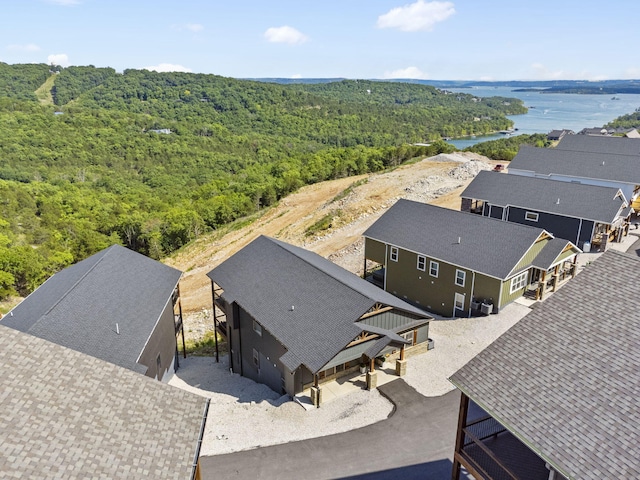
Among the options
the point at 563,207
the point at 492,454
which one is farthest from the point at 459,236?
the point at 492,454

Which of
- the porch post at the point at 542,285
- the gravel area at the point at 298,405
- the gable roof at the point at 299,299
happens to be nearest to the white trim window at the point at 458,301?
the gravel area at the point at 298,405

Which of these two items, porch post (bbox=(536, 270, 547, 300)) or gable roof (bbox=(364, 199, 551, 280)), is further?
porch post (bbox=(536, 270, 547, 300))

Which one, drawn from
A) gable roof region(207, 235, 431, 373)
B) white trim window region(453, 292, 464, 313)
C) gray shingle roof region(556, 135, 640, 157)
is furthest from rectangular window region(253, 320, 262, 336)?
gray shingle roof region(556, 135, 640, 157)

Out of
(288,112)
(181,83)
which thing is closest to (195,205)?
(288,112)

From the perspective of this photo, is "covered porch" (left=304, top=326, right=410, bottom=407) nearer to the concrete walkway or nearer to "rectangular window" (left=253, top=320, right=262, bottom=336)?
the concrete walkway

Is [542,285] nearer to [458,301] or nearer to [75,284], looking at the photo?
[458,301]

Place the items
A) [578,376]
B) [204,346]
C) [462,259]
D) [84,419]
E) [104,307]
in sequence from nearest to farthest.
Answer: [578,376], [84,419], [104,307], [462,259], [204,346]

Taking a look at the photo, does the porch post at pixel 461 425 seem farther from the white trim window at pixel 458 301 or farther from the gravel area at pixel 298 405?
the white trim window at pixel 458 301
